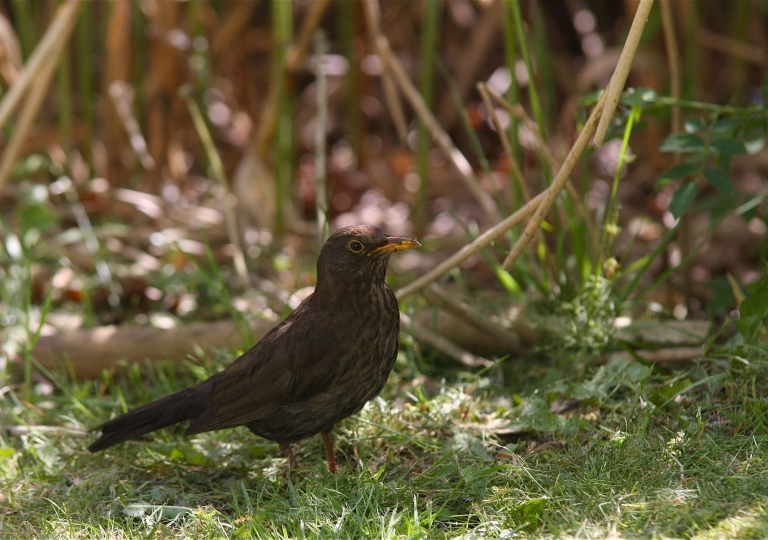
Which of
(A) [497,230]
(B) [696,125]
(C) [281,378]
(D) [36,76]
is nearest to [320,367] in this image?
(C) [281,378]

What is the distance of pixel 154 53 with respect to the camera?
575 cm

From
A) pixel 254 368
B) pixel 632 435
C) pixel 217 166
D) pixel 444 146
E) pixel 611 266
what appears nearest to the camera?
pixel 632 435

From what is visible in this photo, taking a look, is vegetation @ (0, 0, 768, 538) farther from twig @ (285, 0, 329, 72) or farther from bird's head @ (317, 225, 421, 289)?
bird's head @ (317, 225, 421, 289)

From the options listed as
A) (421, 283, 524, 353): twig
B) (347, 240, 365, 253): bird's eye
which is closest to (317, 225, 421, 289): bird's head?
(347, 240, 365, 253): bird's eye

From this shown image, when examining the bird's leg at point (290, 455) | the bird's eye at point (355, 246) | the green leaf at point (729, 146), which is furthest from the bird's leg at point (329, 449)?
the green leaf at point (729, 146)

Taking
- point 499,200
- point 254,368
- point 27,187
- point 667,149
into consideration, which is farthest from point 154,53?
point 667,149

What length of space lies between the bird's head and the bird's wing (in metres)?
A: 0.18

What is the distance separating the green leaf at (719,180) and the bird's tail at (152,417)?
201cm

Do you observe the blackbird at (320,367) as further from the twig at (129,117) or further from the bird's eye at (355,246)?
the twig at (129,117)

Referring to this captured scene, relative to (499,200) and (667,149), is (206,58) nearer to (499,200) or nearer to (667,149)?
(499,200)

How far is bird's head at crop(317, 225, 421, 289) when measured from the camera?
9.82 feet

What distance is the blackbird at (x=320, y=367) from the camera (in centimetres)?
293

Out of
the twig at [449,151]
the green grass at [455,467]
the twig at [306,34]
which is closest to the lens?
the green grass at [455,467]

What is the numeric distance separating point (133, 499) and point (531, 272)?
1917 mm
